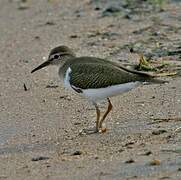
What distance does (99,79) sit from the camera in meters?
8.97

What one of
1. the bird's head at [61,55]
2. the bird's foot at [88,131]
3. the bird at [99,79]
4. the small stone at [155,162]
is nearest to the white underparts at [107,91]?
the bird at [99,79]

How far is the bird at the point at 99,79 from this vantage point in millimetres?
8828

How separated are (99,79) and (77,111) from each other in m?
1.00

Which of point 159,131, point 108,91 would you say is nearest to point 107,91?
point 108,91

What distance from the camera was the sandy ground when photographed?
766cm

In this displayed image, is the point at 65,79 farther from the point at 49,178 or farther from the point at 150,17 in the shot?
the point at 150,17

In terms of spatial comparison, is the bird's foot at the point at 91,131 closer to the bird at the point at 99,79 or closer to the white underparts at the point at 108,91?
the bird at the point at 99,79

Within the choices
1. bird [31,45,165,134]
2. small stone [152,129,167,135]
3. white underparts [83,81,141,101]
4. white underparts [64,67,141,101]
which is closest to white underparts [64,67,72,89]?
bird [31,45,165,134]

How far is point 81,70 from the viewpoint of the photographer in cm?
915

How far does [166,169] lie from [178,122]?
173 cm

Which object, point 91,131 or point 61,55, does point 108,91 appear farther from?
point 61,55

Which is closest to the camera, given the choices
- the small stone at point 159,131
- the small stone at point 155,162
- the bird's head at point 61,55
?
the small stone at point 155,162

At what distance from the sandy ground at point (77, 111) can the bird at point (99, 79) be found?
1.36 feet

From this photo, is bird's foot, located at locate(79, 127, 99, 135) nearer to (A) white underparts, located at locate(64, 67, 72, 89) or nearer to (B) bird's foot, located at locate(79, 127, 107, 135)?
(B) bird's foot, located at locate(79, 127, 107, 135)
